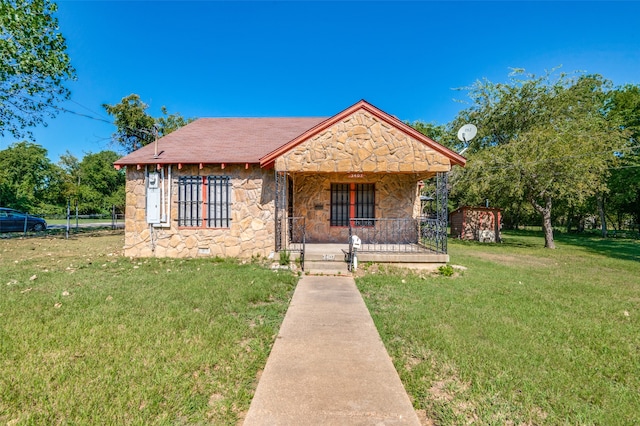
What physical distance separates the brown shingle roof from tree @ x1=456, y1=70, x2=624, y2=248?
1044cm

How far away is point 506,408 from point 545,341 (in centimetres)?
Answer: 201

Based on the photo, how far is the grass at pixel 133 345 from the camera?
253 cm

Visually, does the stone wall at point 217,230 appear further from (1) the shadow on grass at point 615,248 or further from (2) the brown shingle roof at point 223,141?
(1) the shadow on grass at point 615,248

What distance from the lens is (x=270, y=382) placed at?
115 inches

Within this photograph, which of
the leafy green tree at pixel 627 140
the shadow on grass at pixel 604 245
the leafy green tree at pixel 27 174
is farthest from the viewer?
the leafy green tree at pixel 27 174

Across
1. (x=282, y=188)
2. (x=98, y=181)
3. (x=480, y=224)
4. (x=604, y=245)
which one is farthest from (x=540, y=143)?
(x=98, y=181)

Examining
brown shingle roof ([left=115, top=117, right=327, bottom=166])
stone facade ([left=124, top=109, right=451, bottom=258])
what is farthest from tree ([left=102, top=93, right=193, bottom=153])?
stone facade ([left=124, top=109, right=451, bottom=258])

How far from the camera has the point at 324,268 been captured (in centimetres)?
823

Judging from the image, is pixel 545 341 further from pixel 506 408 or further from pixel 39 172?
pixel 39 172

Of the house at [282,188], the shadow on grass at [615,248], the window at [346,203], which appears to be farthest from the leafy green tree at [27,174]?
the shadow on grass at [615,248]

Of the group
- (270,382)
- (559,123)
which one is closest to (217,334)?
(270,382)

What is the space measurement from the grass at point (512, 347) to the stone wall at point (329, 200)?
4.27 meters

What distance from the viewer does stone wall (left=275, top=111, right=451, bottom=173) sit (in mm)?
8852

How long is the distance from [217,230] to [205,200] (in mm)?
1126
